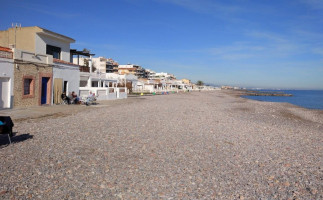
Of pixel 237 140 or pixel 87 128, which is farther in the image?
pixel 87 128

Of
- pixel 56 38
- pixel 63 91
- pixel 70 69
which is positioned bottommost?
pixel 63 91

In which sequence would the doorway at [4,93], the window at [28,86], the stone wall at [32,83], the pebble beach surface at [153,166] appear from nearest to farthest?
the pebble beach surface at [153,166]
the doorway at [4,93]
the stone wall at [32,83]
the window at [28,86]

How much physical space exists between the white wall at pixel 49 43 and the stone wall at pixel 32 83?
338cm

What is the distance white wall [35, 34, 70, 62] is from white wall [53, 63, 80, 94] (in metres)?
2.42

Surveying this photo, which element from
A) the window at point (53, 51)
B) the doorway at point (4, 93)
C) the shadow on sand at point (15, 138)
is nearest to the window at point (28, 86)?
the doorway at point (4, 93)

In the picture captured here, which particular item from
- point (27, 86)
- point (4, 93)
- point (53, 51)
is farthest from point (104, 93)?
point (4, 93)

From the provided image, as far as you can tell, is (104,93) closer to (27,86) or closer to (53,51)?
(53,51)

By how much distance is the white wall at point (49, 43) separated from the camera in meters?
22.3

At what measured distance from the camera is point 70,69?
23.4 m

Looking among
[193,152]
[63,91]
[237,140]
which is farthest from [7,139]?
[63,91]

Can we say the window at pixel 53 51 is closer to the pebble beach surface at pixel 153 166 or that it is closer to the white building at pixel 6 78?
the white building at pixel 6 78

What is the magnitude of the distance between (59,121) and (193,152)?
8168 millimetres

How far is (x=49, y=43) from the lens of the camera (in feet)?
76.9

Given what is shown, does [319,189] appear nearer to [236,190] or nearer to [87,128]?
[236,190]
